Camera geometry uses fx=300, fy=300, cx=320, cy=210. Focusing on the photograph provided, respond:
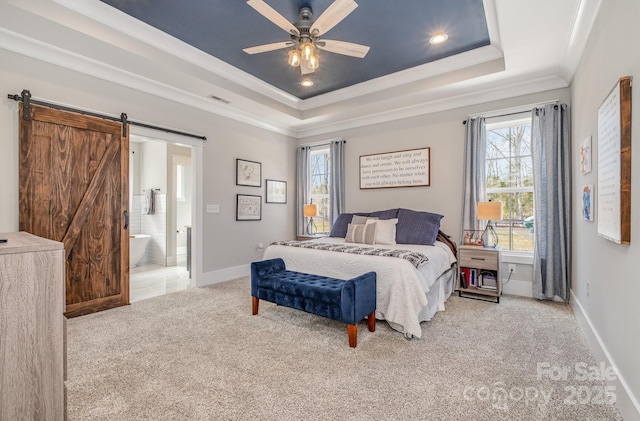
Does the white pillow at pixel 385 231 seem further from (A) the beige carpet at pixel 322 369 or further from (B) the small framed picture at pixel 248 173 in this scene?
(B) the small framed picture at pixel 248 173

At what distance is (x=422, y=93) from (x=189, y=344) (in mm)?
3992

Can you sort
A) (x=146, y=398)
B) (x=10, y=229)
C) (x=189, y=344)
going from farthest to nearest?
(x=10, y=229)
(x=189, y=344)
(x=146, y=398)

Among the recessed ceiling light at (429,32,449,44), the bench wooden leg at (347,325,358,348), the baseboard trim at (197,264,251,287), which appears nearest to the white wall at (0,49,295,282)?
the baseboard trim at (197,264,251,287)

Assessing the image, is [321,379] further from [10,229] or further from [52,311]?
[10,229]

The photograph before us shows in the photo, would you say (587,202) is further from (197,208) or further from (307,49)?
(197,208)

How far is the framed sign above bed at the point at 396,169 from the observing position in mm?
4586

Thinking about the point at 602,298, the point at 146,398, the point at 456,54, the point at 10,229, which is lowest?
the point at 146,398

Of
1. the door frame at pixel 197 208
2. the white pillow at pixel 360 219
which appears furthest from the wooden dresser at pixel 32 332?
the white pillow at pixel 360 219

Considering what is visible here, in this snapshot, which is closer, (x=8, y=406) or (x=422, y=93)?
(x=8, y=406)

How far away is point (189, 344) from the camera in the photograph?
2.53 metres

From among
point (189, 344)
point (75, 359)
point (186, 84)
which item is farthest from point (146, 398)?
point (186, 84)

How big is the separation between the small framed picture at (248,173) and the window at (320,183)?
1.12 metres

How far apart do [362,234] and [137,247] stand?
4417 millimetres

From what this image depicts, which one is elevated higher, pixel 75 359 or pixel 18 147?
pixel 18 147
